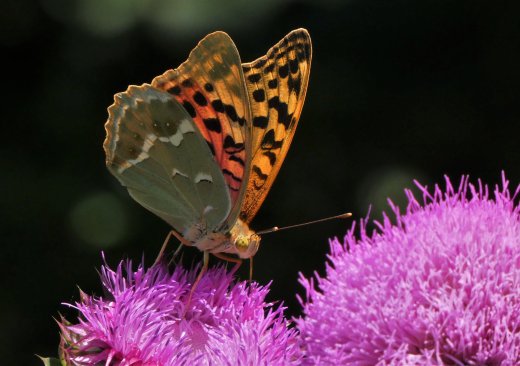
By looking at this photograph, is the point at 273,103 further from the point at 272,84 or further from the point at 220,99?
the point at 220,99

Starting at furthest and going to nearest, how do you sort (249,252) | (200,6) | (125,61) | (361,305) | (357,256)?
(125,61) → (200,6) → (249,252) → (357,256) → (361,305)

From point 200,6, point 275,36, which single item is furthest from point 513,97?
point 200,6

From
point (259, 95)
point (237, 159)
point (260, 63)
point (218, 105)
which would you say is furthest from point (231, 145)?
point (260, 63)

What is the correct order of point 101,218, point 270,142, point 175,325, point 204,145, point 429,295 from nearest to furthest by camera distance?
point 429,295 → point 175,325 → point 204,145 → point 270,142 → point 101,218

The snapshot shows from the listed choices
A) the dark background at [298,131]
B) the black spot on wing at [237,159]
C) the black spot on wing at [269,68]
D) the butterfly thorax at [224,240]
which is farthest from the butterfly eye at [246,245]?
the dark background at [298,131]

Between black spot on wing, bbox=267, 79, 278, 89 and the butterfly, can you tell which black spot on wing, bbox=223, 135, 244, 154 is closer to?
the butterfly

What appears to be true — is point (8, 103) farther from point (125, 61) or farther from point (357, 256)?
point (357, 256)
